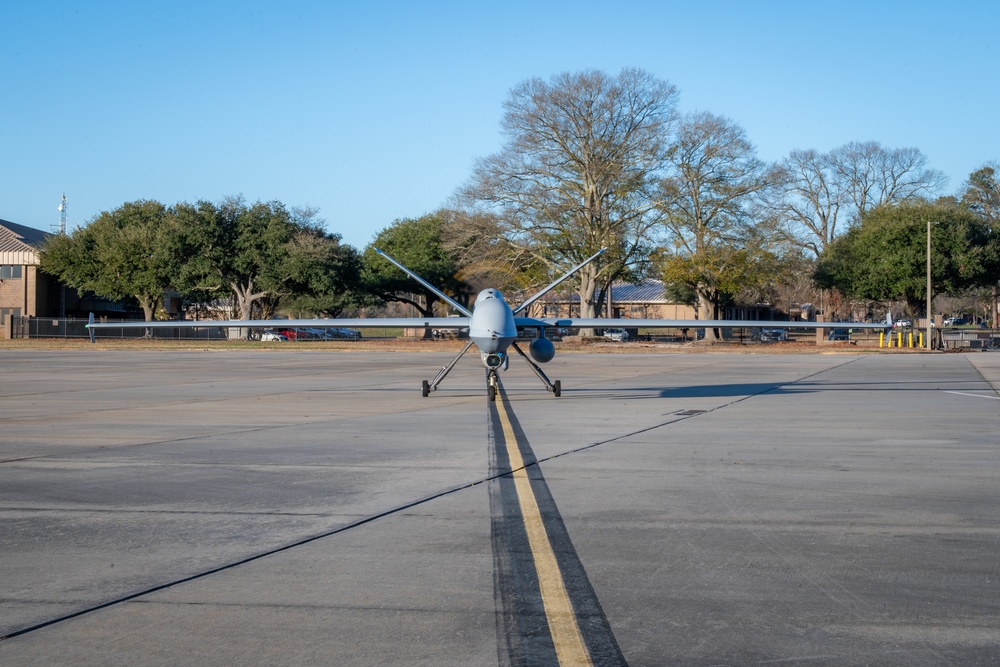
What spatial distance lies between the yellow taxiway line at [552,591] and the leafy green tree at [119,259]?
6692cm

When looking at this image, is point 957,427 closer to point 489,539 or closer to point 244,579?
point 489,539

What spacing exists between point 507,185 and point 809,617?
53.2 m

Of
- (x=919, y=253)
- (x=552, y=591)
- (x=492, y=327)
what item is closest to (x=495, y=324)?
(x=492, y=327)

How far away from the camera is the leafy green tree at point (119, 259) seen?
7062 centimetres

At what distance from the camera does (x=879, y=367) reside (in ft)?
118

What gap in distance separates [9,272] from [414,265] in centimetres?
3439

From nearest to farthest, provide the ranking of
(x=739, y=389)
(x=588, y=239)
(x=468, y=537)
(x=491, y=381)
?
1. (x=468, y=537)
2. (x=491, y=381)
3. (x=739, y=389)
4. (x=588, y=239)

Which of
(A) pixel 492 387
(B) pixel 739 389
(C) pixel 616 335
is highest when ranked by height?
(C) pixel 616 335

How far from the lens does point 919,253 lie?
62969 mm

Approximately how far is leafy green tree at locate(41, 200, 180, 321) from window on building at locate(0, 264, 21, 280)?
3.26 metres

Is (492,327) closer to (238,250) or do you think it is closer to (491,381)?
(491,381)

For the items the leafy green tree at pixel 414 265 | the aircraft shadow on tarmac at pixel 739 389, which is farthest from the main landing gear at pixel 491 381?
the leafy green tree at pixel 414 265

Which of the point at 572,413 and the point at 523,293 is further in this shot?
the point at 523,293

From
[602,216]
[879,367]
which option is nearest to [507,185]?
[602,216]
